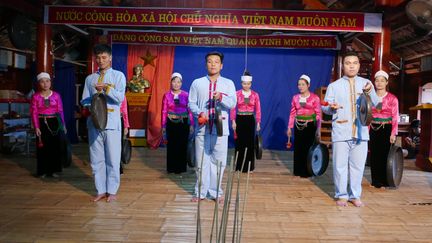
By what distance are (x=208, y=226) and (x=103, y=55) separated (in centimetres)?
170

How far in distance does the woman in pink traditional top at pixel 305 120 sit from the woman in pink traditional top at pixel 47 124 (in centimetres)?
281

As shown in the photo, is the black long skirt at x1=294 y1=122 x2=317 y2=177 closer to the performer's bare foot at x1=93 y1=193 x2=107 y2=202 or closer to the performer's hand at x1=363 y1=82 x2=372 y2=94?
the performer's hand at x1=363 y1=82 x2=372 y2=94

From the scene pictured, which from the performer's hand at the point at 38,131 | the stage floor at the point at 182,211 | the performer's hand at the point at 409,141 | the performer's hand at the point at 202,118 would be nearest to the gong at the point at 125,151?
the stage floor at the point at 182,211

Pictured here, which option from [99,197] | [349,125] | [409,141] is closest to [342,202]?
[349,125]

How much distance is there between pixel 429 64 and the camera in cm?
1014

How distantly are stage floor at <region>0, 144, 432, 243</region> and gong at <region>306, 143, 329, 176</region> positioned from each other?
0.46ft

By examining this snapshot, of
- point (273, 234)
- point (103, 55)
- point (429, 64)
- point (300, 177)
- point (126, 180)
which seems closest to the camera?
point (273, 234)

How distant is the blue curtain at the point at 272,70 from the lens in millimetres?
8281

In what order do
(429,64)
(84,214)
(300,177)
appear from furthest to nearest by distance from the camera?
(429,64) → (300,177) → (84,214)

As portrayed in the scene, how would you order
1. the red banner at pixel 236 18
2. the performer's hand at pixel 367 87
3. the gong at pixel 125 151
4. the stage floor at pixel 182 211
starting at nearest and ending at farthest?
the stage floor at pixel 182 211 < the performer's hand at pixel 367 87 < the gong at pixel 125 151 < the red banner at pixel 236 18

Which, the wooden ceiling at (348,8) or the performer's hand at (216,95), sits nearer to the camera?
the performer's hand at (216,95)

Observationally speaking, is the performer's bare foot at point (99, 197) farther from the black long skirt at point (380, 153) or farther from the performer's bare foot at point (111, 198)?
the black long skirt at point (380, 153)

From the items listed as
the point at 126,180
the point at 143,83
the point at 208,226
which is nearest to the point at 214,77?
the point at 208,226

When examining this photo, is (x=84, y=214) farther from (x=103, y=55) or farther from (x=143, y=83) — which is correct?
(x=143, y=83)
